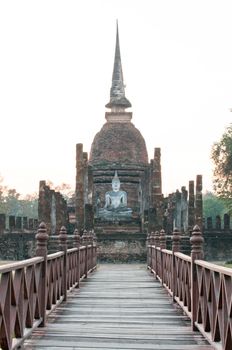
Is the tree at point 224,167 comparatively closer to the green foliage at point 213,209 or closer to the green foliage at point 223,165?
the green foliage at point 223,165

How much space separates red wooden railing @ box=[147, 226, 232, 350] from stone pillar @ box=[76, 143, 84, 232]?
2277 cm

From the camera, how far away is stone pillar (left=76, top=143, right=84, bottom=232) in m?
33.0

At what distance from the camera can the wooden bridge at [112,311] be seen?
5.57 m

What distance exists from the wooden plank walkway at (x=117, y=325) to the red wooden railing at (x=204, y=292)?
0.74 ft

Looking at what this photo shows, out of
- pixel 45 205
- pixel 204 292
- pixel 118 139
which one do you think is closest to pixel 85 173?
pixel 45 205

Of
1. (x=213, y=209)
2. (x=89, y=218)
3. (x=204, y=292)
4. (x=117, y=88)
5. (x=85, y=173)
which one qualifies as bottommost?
(x=204, y=292)

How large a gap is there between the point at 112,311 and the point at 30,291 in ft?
9.20

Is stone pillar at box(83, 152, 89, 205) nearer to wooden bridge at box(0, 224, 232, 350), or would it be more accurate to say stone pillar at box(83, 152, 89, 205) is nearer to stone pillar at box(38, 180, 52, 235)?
stone pillar at box(38, 180, 52, 235)

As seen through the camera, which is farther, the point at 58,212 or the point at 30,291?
the point at 58,212

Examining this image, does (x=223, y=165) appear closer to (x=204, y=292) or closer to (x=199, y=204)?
(x=199, y=204)

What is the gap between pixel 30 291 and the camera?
6.65 meters

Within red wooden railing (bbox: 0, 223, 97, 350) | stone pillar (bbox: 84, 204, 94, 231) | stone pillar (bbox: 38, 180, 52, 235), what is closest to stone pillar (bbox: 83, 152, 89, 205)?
stone pillar (bbox: 38, 180, 52, 235)

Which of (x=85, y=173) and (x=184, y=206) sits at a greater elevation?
(x=85, y=173)

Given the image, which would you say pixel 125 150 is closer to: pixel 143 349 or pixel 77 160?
pixel 77 160
